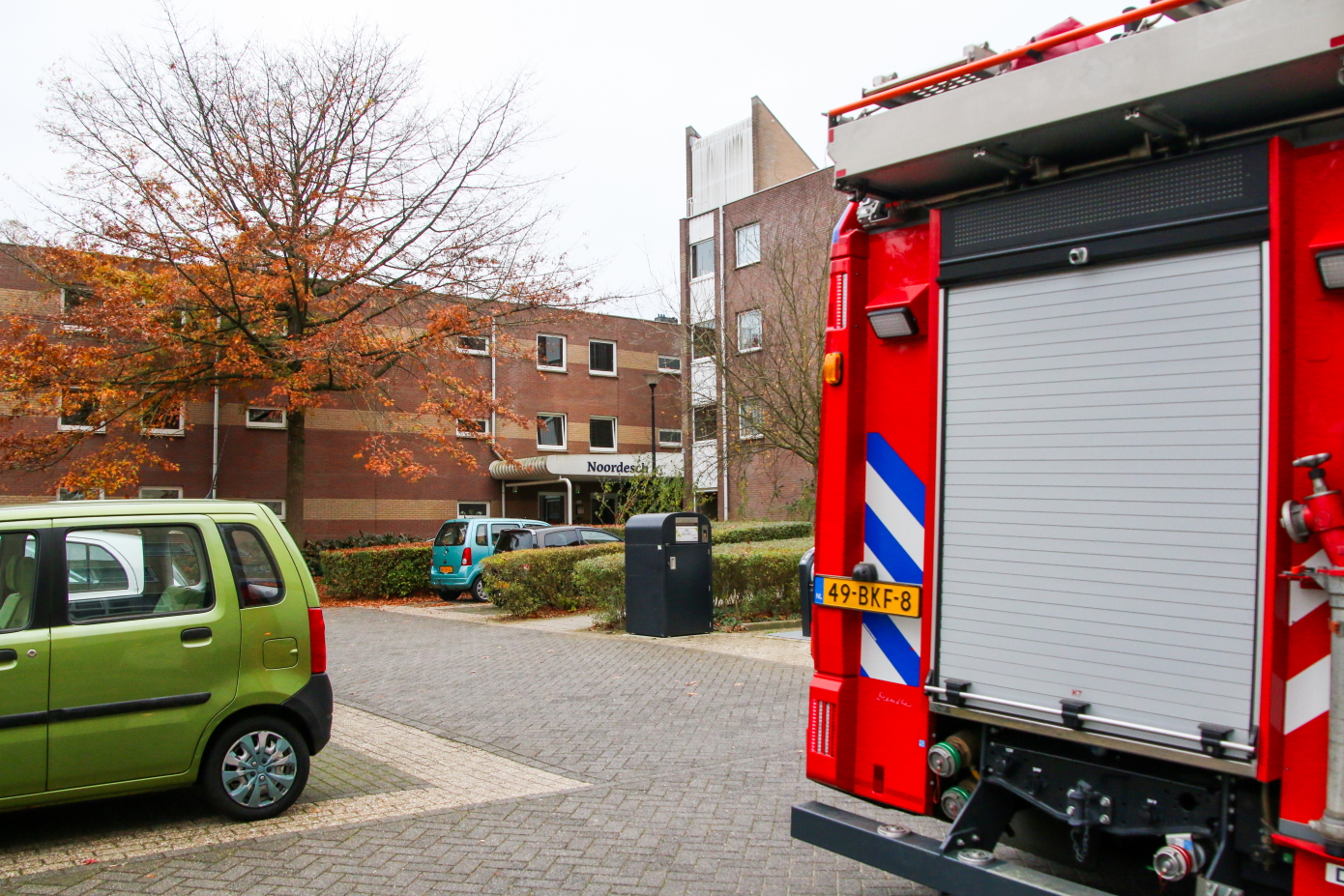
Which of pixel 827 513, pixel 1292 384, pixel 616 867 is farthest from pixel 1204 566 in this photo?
pixel 616 867

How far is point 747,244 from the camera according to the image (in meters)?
33.7

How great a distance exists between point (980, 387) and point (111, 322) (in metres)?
22.1

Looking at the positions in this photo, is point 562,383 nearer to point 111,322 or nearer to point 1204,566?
point 111,322

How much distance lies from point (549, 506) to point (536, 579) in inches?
782

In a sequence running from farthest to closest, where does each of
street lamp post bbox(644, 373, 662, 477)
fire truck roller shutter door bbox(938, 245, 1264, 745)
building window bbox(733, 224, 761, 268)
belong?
building window bbox(733, 224, 761, 268)
street lamp post bbox(644, 373, 662, 477)
fire truck roller shutter door bbox(938, 245, 1264, 745)

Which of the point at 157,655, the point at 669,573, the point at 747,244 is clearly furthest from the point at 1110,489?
the point at 747,244

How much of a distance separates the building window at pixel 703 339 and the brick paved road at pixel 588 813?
13111mm

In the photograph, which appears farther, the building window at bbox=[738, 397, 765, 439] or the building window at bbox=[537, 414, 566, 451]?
the building window at bbox=[537, 414, 566, 451]

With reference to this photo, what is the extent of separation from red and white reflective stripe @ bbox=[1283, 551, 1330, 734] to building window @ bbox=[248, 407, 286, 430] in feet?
99.2

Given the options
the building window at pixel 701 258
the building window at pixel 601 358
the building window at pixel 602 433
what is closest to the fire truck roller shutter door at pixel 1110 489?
the building window at pixel 701 258

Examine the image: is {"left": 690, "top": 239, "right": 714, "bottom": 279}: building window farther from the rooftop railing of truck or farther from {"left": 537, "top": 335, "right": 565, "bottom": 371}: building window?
the rooftop railing of truck

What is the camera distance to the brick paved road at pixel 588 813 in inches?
187

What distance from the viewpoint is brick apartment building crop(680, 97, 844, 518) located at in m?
22.2

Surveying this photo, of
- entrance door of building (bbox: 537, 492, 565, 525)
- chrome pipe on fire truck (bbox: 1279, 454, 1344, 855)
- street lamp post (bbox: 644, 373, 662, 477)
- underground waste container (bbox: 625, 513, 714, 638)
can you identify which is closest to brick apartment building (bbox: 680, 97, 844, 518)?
street lamp post (bbox: 644, 373, 662, 477)
